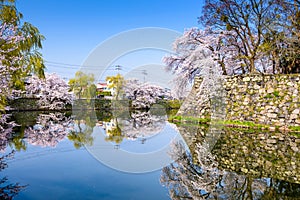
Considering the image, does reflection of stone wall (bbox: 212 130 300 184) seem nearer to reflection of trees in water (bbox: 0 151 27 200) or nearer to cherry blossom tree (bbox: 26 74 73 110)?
reflection of trees in water (bbox: 0 151 27 200)

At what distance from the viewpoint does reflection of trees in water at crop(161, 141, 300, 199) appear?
9.68 feet

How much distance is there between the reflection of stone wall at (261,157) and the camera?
3871mm

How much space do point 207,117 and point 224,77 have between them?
1.90m

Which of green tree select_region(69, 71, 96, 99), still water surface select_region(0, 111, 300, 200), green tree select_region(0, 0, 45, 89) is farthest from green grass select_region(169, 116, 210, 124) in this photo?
green tree select_region(69, 71, 96, 99)

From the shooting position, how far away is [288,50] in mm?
10984

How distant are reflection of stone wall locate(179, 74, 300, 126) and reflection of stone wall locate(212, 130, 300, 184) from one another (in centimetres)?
272

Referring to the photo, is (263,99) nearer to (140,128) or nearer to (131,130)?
(140,128)

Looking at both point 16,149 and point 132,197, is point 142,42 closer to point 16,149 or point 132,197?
point 16,149

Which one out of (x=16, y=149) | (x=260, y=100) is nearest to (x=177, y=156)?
(x=16, y=149)

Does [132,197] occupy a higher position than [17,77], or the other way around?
[17,77]

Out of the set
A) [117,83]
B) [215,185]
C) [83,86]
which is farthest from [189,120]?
[83,86]

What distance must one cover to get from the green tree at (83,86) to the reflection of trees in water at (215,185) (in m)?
29.1

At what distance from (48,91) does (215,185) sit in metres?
24.0

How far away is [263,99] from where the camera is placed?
32.1 feet
